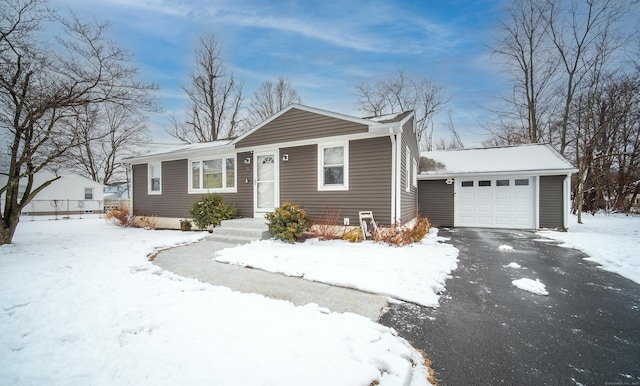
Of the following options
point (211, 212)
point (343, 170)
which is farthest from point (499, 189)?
point (211, 212)

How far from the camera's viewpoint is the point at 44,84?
6676 millimetres

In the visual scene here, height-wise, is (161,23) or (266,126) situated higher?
(161,23)

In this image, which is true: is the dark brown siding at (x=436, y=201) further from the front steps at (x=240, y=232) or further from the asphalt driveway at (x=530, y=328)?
the front steps at (x=240, y=232)

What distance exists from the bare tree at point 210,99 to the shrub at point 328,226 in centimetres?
1664

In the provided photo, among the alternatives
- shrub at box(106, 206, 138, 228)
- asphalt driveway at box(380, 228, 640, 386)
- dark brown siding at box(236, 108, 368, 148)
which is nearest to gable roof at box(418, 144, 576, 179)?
dark brown siding at box(236, 108, 368, 148)

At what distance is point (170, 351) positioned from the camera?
219 cm

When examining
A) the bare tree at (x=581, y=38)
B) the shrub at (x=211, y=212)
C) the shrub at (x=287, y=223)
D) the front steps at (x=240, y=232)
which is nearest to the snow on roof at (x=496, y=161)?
the bare tree at (x=581, y=38)

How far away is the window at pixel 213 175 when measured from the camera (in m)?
9.50

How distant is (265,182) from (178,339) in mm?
6625

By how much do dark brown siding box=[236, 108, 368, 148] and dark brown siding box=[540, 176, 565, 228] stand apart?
8292mm

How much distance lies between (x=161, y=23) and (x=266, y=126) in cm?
551

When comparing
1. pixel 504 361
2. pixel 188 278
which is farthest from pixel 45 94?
pixel 504 361

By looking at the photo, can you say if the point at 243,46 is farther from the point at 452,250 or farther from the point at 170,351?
the point at 170,351

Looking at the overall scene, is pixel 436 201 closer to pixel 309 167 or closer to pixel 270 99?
pixel 309 167
